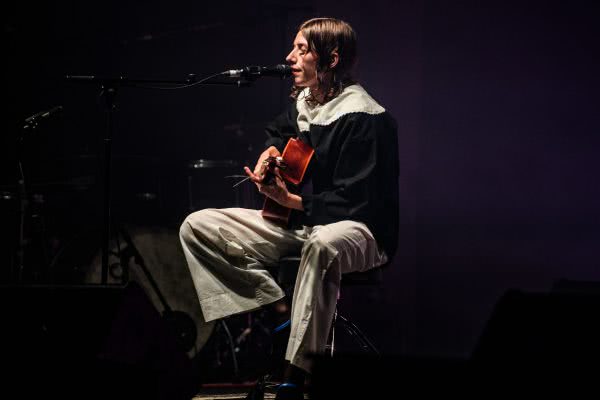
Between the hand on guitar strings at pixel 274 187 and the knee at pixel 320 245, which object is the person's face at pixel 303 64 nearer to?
the hand on guitar strings at pixel 274 187

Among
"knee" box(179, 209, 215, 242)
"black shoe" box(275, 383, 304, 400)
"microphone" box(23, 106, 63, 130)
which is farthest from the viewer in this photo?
"microphone" box(23, 106, 63, 130)

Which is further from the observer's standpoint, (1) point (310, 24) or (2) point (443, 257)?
(2) point (443, 257)

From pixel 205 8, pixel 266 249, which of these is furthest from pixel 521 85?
pixel 205 8

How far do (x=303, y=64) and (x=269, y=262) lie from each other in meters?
1.03

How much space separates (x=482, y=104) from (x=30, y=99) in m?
3.23

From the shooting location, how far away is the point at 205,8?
5.45m

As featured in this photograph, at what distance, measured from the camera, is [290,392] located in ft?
8.21

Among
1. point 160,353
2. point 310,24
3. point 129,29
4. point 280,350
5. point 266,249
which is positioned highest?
point 129,29

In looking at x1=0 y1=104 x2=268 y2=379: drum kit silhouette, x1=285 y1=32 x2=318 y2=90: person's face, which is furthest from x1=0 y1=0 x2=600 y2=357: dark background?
x1=285 y1=32 x2=318 y2=90: person's face

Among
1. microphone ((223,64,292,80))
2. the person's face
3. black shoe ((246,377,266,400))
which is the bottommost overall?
black shoe ((246,377,266,400))

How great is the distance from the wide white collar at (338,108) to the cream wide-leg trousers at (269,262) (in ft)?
1.77

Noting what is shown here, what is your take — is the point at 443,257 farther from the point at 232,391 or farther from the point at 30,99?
the point at 30,99

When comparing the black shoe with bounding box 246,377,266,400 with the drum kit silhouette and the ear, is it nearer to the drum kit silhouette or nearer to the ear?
the drum kit silhouette

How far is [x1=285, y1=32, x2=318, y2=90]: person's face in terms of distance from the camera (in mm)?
3449
